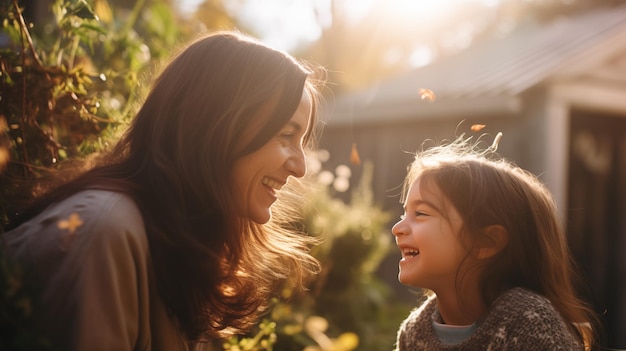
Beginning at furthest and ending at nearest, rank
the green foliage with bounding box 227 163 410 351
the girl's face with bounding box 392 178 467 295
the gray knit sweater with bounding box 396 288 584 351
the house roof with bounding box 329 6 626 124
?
the house roof with bounding box 329 6 626 124 → the green foliage with bounding box 227 163 410 351 → the girl's face with bounding box 392 178 467 295 → the gray knit sweater with bounding box 396 288 584 351

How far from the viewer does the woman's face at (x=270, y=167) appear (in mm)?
2068

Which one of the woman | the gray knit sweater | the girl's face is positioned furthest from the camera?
the girl's face

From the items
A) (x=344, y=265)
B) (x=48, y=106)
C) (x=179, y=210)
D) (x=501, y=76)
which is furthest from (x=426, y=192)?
(x=501, y=76)

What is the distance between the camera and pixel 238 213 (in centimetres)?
209

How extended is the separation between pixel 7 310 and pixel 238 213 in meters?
0.94

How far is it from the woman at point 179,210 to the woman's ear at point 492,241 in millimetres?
716

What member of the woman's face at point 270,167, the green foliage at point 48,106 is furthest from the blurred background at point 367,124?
the woman's face at point 270,167

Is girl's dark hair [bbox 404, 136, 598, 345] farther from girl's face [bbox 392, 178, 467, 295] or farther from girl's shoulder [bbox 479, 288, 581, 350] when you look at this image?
girl's shoulder [bbox 479, 288, 581, 350]

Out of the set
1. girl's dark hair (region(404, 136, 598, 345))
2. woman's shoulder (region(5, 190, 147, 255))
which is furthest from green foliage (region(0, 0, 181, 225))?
girl's dark hair (region(404, 136, 598, 345))

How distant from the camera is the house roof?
268 inches

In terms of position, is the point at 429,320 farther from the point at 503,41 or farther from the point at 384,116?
the point at 503,41

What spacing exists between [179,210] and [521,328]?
1.12 metres

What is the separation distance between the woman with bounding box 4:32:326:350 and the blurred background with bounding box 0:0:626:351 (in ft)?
1.05

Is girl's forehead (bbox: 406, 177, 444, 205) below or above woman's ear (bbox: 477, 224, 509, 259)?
above
